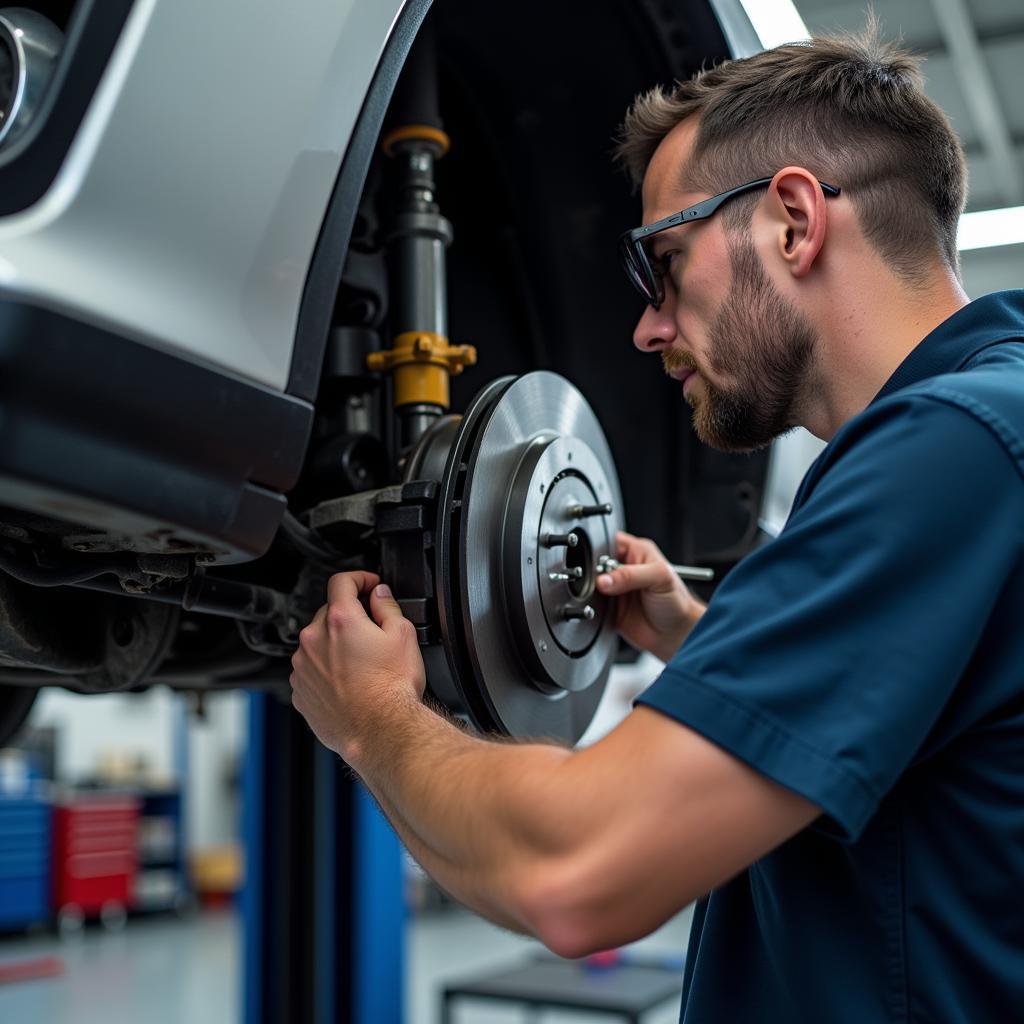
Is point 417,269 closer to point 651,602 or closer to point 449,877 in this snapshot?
point 651,602

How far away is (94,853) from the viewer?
587 cm

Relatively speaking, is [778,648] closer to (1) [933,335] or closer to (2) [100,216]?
(1) [933,335]

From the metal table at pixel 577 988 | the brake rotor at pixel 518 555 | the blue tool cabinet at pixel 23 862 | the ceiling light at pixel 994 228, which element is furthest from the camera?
the blue tool cabinet at pixel 23 862

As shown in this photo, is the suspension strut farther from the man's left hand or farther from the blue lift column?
the blue lift column

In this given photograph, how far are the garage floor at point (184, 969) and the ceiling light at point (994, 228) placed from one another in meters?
3.56

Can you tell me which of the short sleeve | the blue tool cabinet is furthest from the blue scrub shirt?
the blue tool cabinet

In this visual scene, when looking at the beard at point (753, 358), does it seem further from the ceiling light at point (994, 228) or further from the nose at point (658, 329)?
the ceiling light at point (994, 228)

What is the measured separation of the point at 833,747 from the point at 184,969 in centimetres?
479

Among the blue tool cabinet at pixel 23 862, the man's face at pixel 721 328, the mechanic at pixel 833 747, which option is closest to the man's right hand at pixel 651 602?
the man's face at pixel 721 328

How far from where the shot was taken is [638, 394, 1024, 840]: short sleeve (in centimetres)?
54


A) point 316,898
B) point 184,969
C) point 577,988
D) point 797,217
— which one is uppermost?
point 797,217

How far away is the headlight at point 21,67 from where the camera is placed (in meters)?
0.60

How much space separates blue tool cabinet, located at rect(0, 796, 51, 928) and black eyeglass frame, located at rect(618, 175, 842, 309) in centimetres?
544

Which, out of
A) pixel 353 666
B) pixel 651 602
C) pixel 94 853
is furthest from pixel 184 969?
pixel 353 666
